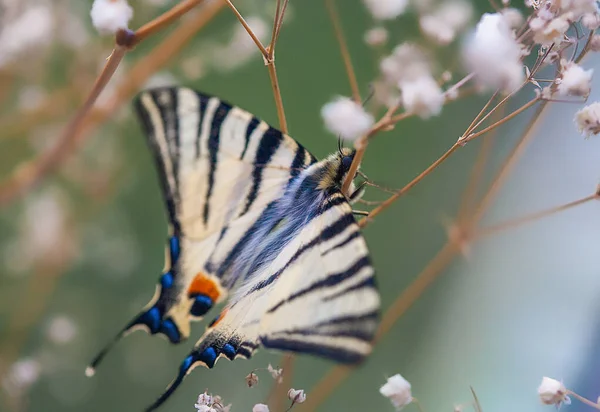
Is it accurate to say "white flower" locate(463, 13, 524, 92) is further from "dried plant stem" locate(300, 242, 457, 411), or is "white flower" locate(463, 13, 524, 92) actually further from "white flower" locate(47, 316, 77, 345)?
"white flower" locate(47, 316, 77, 345)

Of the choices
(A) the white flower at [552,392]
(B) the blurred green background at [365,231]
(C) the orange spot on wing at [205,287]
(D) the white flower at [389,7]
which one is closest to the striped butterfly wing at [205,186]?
(C) the orange spot on wing at [205,287]

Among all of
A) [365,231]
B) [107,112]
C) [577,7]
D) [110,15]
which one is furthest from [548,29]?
[365,231]

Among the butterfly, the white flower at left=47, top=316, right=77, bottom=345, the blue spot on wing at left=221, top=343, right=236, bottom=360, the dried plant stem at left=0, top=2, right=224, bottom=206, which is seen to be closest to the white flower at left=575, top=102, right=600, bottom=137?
the butterfly

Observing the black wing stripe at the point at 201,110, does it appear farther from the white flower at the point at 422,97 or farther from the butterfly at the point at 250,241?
the white flower at the point at 422,97

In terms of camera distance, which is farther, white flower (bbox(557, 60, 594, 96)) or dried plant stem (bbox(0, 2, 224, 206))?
dried plant stem (bbox(0, 2, 224, 206))

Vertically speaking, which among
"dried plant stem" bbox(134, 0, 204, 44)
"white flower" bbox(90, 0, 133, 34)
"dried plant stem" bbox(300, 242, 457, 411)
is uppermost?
"white flower" bbox(90, 0, 133, 34)
